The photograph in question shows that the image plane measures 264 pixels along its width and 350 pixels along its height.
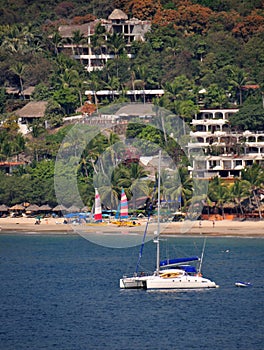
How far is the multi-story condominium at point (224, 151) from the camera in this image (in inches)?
4879

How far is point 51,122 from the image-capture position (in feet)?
452

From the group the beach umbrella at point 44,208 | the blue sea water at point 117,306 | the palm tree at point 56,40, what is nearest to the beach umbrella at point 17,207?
the beach umbrella at point 44,208

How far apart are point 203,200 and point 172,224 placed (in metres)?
3.52

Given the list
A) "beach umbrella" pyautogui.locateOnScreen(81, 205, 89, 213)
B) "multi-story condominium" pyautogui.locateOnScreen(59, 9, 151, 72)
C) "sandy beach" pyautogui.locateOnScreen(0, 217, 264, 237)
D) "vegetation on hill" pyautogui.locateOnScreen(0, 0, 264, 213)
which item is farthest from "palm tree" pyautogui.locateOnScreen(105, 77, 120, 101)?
"beach umbrella" pyautogui.locateOnScreen(81, 205, 89, 213)

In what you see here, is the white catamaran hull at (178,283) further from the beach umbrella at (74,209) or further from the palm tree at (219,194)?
the beach umbrella at (74,209)

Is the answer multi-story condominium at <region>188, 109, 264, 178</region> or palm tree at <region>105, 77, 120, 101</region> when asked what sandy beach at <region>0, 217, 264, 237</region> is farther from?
palm tree at <region>105, 77, 120, 101</region>

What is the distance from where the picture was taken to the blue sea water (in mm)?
68062

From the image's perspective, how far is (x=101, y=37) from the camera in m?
148

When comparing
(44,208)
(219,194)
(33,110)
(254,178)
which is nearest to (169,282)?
(219,194)

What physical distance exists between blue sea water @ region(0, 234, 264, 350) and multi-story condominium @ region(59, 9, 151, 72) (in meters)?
49.7

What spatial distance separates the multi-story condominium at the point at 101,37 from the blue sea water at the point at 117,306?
163 ft

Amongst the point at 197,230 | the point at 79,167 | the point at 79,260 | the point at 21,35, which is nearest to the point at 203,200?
the point at 197,230

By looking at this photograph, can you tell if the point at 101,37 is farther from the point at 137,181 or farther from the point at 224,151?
the point at 137,181

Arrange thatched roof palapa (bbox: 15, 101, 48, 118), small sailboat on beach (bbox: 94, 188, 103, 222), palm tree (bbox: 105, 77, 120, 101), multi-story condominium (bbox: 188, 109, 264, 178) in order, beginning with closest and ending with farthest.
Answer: small sailboat on beach (bbox: 94, 188, 103, 222) → multi-story condominium (bbox: 188, 109, 264, 178) → thatched roof palapa (bbox: 15, 101, 48, 118) → palm tree (bbox: 105, 77, 120, 101)
